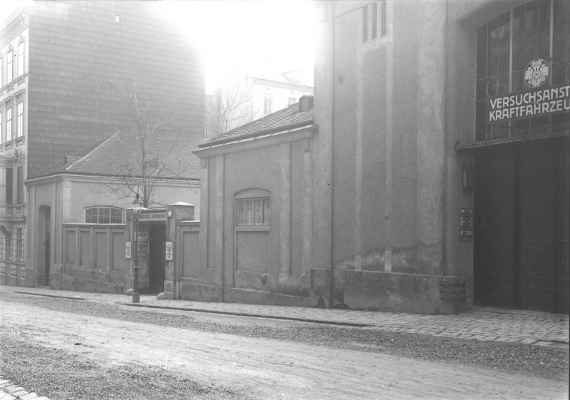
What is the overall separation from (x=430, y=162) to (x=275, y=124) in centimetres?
581

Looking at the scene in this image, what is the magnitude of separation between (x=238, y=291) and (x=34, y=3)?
1357 centimetres

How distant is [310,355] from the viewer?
7777mm

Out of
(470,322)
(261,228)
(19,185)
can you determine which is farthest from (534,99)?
(19,185)

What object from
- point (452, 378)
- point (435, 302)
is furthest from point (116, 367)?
point (435, 302)

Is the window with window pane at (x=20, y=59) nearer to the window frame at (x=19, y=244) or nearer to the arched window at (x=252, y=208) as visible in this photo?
the window frame at (x=19, y=244)

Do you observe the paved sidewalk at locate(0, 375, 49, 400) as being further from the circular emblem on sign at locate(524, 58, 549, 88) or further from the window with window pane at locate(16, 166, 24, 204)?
the window with window pane at locate(16, 166, 24, 204)

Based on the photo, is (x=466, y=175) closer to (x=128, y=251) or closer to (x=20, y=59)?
(x=128, y=251)

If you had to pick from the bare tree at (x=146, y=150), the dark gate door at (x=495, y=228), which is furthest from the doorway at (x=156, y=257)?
the dark gate door at (x=495, y=228)

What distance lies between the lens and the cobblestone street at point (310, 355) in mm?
5977

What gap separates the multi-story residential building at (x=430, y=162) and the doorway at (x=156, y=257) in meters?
6.95

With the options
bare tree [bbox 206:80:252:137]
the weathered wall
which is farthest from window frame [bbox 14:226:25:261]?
the weathered wall

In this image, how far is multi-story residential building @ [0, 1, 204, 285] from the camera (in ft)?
92.1

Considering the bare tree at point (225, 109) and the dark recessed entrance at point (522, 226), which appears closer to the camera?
the dark recessed entrance at point (522, 226)

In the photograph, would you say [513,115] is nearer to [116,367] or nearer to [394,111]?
[394,111]
